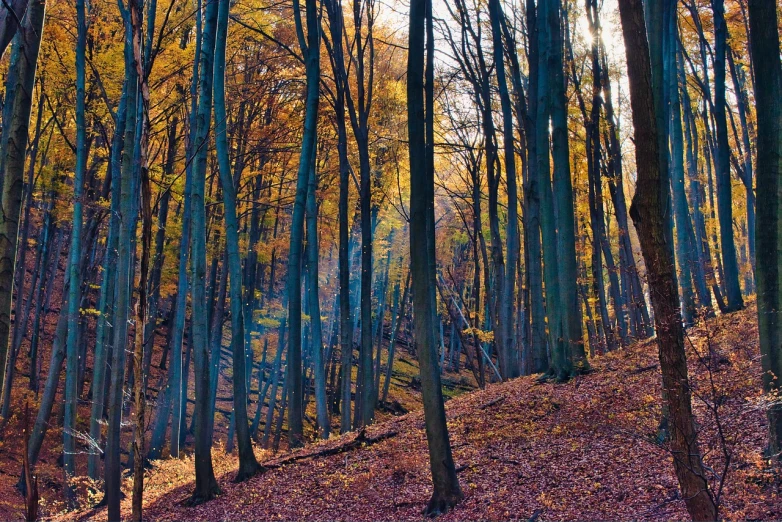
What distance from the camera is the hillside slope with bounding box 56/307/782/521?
20.7 ft

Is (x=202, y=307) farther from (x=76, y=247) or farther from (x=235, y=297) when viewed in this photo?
(x=76, y=247)

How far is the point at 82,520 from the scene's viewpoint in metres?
10.7

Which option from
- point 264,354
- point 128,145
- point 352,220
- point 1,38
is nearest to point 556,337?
point 128,145

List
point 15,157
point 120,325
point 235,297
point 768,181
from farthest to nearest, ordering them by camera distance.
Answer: point 235,297, point 120,325, point 768,181, point 15,157

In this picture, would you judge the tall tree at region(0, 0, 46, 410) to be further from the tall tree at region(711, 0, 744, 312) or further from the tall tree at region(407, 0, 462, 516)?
the tall tree at region(711, 0, 744, 312)

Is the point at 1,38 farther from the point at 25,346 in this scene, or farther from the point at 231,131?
the point at 25,346

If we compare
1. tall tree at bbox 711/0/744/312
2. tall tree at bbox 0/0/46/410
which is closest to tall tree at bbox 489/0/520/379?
tall tree at bbox 711/0/744/312

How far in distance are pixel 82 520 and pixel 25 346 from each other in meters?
15.7

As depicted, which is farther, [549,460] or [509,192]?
[509,192]

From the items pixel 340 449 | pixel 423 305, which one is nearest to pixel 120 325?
pixel 340 449

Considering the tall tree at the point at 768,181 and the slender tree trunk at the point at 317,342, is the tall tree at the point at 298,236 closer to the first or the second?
the slender tree trunk at the point at 317,342

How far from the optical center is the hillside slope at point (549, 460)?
6320 mm

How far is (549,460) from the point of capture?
330 inches

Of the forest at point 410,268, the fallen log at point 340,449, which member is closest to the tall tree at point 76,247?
the forest at point 410,268
